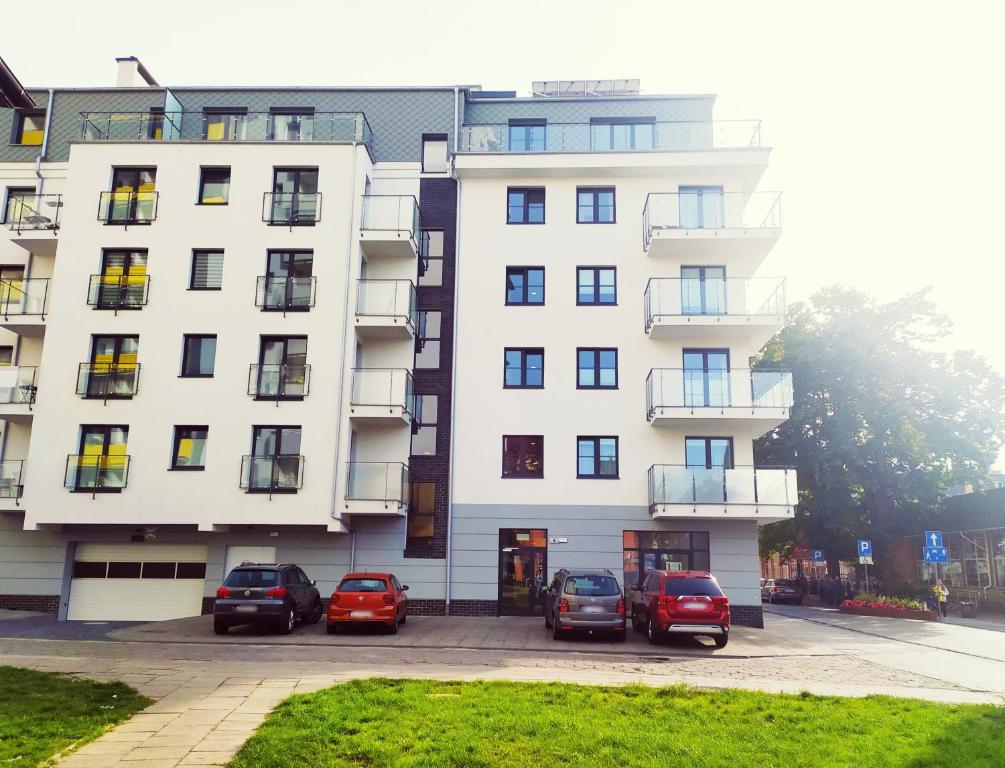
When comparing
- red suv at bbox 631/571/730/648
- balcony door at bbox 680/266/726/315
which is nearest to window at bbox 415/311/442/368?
balcony door at bbox 680/266/726/315

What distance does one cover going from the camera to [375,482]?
22.8 metres

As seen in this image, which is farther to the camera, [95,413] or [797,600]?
[797,600]

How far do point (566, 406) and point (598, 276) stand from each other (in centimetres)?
424

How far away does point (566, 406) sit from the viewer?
24.3 metres

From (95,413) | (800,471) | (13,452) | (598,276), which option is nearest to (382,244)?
(598,276)

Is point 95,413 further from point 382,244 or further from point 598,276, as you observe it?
point 598,276

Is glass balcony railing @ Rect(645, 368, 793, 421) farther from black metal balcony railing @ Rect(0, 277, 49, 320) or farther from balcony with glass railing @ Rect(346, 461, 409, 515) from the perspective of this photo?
black metal balcony railing @ Rect(0, 277, 49, 320)

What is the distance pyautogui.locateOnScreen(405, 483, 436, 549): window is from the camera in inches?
936

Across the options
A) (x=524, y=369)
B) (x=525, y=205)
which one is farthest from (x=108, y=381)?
(x=525, y=205)

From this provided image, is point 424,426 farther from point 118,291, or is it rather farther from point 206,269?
point 118,291

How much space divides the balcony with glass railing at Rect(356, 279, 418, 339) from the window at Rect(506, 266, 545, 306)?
3.23 meters

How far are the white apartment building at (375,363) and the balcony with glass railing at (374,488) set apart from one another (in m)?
0.08

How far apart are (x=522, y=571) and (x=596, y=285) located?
8839 millimetres

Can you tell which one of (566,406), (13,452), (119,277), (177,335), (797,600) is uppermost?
(119,277)
